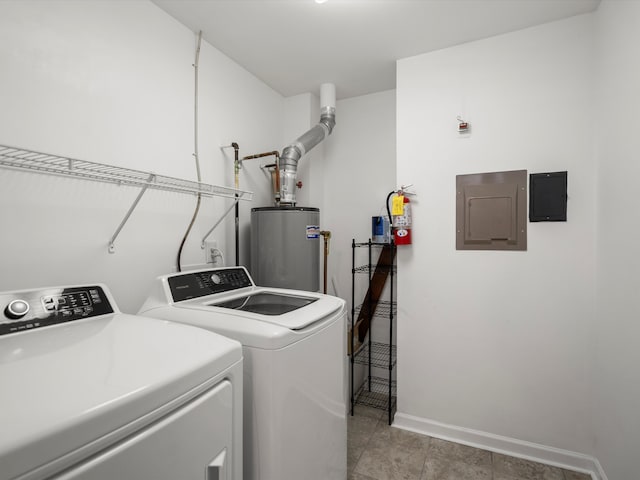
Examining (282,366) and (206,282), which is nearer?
(282,366)

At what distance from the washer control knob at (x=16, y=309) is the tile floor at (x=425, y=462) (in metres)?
1.85

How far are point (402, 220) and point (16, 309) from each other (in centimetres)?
207

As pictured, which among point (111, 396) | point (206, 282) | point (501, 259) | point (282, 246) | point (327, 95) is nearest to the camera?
point (111, 396)

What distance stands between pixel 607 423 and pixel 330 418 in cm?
155

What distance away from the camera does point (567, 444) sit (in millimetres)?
1937

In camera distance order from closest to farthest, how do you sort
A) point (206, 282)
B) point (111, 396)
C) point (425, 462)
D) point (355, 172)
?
point (111, 396) < point (206, 282) < point (425, 462) < point (355, 172)

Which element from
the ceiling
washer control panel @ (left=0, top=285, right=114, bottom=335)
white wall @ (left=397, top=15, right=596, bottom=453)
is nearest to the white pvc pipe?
the ceiling

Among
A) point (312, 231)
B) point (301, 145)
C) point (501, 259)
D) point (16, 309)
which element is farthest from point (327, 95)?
point (16, 309)

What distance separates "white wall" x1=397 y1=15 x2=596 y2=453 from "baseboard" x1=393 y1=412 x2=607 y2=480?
4cm

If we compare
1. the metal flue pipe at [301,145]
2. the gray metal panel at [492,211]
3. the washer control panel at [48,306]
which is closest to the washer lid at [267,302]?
the washer control panel at [48,306]

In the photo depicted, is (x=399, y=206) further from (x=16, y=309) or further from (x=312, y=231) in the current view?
(x=16, y=309)

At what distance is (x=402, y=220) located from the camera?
7.45 ft

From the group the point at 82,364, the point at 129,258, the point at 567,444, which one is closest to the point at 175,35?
the point at 129,258

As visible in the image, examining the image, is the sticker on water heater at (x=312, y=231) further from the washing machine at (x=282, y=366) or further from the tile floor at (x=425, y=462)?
the tile floor at (x=425, y=462)
